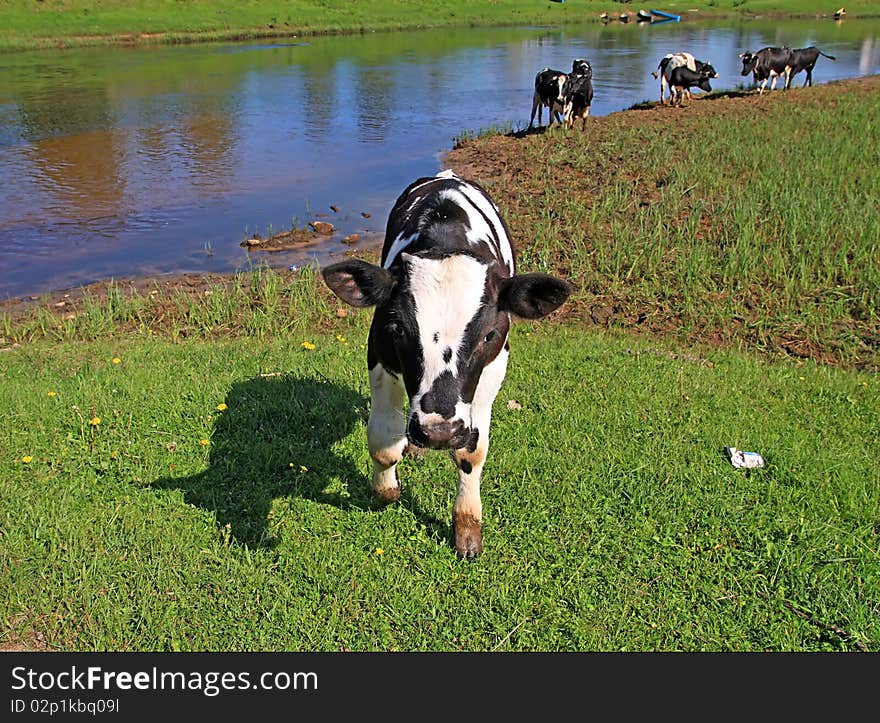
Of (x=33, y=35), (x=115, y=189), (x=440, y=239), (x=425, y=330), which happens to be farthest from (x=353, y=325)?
(x=33, y=35)

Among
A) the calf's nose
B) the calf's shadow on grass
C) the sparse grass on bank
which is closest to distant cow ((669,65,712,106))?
the sparse grass on bank

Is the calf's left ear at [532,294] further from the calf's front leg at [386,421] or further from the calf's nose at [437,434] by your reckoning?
the calf's front leg at [386,421]

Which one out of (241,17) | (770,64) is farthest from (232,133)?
(241,17)

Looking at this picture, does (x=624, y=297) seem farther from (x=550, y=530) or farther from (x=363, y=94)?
(x=363, y=94)

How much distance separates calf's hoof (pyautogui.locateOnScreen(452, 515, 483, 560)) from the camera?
4.41 metres

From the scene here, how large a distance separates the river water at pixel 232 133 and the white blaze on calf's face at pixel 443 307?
7.21 metres

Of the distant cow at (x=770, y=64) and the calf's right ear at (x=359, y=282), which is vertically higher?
the distant cow at (x=770, y=64)

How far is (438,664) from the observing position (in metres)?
3.69

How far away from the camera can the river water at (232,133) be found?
12523mm

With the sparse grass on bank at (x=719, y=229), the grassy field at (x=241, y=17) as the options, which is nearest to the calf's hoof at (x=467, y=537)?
the sparse grass on bank at (x=719, y=229)

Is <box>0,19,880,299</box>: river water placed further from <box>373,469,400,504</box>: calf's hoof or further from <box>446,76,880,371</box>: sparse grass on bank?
<box>373,469,400,504</box>: calf's hoof

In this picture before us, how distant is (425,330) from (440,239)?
2.68ft

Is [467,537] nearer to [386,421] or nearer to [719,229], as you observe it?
[386,421]

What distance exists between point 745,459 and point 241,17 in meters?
46.9
